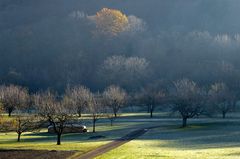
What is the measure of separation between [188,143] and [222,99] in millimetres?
58505

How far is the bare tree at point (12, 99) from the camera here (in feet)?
387

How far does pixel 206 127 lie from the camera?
91.2 metres

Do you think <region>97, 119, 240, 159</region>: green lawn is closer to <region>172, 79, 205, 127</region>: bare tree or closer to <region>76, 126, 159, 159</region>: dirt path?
<region>76, 126, 159, 159</region>: dirt path

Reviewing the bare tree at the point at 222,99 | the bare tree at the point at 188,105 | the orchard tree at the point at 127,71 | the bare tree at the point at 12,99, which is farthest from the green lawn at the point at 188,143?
the orchard tree at the point at 127,71

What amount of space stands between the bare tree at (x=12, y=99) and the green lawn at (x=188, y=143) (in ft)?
139

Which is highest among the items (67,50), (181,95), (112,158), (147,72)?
(67,50)

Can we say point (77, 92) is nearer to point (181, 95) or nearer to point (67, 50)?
point (181, 95)

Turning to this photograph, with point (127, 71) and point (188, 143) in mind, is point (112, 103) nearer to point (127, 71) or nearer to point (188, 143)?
point (127, 71)

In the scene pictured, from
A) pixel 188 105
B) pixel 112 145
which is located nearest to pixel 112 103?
pixel 188 105

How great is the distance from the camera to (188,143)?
65.5 m

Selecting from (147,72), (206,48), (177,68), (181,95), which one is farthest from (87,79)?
(181,95)

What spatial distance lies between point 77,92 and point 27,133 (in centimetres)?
4450

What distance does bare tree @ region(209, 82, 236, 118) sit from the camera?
11416 cm

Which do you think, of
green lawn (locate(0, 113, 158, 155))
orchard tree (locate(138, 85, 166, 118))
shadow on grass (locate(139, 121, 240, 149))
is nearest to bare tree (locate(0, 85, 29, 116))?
green lawn (locate(0, 113, 158, 155))
